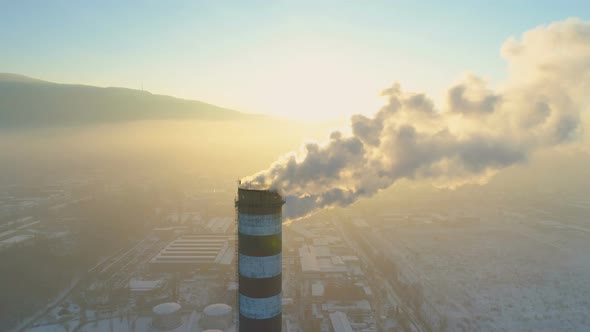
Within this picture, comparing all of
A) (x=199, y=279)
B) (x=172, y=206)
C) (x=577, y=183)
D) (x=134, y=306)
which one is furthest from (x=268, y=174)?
(x=577, y=183)

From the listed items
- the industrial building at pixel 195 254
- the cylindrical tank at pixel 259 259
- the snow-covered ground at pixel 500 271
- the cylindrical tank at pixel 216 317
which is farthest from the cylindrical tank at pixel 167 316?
the snow-covered ground at pixel 500 271

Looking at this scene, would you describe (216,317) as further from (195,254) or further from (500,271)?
(500,271)

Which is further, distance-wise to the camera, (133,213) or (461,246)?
(133,213)

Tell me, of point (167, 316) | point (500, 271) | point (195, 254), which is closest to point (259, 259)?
point (167, 316)

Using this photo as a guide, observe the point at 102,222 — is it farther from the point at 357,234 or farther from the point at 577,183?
the point at 577,183

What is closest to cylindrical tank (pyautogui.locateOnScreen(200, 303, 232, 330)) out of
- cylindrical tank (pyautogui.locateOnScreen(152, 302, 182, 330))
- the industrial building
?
cylindrical tank (pyautogui.locateOnScreen(152, 302, 182, 330))

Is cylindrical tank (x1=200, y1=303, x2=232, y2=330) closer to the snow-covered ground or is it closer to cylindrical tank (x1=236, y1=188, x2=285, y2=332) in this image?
the snow-covered ground
